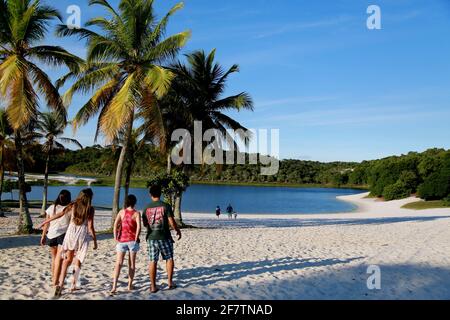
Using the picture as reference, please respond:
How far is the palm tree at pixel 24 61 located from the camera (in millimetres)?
13617

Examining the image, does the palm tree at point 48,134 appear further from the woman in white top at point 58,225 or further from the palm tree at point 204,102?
the woman in white top at point 58,225

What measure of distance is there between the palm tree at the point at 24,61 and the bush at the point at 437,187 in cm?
5318

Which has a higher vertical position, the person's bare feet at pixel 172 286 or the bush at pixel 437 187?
the bush at pixel 437 187

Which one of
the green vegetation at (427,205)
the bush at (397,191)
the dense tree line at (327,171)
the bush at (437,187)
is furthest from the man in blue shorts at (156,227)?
the bush at (397,191)

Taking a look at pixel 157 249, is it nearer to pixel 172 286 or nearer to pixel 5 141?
pixel 172 286

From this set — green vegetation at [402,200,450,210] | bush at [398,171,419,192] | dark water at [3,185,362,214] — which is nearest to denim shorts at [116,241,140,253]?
dark water at [3,185,362,214]

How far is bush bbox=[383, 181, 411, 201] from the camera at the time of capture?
6788 centimetres

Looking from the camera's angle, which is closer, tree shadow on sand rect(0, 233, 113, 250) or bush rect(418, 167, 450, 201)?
tree shadow on sand rect(0, 233, 113, 250)

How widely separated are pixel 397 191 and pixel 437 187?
14049 mm

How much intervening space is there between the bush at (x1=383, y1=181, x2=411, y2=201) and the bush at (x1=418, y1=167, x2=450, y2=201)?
1049 centimetres

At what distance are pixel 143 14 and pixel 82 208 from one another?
11.5m

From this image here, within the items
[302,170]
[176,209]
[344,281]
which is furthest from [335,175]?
[344,281]

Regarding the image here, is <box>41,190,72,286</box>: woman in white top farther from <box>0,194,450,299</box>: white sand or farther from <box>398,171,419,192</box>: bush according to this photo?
<box>398,171,419,192</box>: bush

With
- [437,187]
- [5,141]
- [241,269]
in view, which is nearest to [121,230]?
[241,269]
